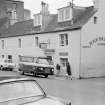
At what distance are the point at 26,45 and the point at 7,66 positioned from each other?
436 cm

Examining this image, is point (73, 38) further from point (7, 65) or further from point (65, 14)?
point (7, 65)

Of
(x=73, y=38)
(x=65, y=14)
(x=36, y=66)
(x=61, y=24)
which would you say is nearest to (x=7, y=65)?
Answer: (x=61, y=24)

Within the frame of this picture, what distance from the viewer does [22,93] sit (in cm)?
707

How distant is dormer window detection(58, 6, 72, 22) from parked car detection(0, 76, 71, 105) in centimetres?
2702

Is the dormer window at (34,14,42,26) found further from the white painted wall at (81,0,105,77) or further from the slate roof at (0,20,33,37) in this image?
the white painted wall at (81,0,105,77)

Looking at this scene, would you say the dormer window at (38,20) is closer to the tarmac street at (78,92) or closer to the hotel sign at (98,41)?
the hotel sign at (98,41)

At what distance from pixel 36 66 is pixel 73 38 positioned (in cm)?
522

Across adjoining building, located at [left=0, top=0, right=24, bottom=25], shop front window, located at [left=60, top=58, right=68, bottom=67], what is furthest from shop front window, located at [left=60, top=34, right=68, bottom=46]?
adjoining building, located at [left=0, top=0, right=24, bottom=25]

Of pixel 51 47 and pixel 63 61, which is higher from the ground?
pixel 51 47

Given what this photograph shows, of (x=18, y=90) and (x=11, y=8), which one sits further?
(x=11, y=8)

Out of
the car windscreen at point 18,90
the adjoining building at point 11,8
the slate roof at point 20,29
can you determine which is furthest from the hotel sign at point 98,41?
the adjoining building at point 11,8

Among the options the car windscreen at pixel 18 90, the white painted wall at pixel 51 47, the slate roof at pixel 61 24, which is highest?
the slate roof at pixel 61 24

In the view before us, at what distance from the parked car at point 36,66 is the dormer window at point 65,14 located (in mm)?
6414

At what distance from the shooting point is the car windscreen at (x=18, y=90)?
6.81 meters
